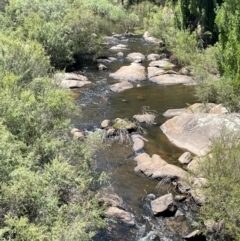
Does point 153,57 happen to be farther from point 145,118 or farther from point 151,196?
point 151,196

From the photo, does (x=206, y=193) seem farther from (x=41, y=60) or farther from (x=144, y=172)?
(x=41, y=60)

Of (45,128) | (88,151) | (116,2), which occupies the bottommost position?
(116,2)

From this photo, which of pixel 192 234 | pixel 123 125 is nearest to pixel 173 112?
pixel 123 125

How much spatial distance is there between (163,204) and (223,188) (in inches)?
113

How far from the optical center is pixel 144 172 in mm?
14820

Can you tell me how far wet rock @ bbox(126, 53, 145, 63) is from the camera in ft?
104

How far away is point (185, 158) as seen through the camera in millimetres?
15664

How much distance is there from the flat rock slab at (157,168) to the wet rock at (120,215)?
9.49 feet

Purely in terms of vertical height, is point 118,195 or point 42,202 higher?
point 42,202

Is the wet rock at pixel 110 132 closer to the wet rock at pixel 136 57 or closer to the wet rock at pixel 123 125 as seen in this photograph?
the wet rock at pixel 123 125

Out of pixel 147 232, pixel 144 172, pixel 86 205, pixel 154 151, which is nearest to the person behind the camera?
pixel 86 205

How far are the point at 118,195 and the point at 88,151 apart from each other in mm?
2366

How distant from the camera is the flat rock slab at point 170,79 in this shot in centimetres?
2620

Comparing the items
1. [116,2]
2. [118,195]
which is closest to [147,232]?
[118,195]
